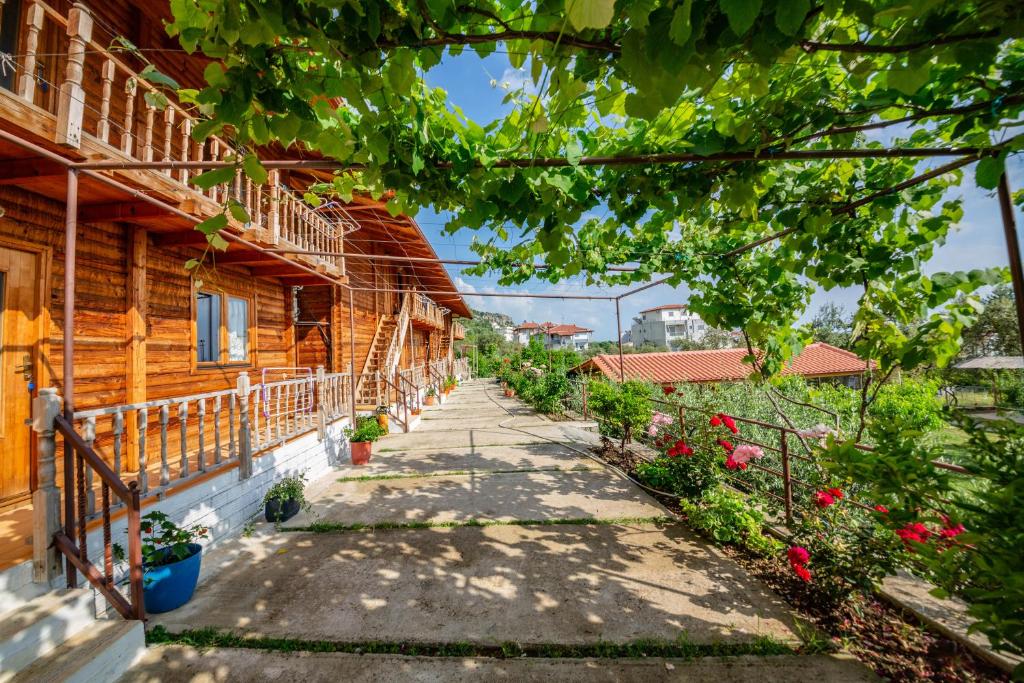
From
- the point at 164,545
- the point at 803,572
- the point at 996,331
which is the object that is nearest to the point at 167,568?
the point at 164,545

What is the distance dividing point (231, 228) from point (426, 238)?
17.8 feet

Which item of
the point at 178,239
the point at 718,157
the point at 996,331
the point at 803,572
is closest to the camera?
the point at 718,157

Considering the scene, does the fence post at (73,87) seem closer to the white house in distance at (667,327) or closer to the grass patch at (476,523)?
the grass patch at (476,523)

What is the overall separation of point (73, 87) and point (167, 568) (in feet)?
11.6

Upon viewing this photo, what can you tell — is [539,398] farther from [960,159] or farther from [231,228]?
[960,159]

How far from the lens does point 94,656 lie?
6.86 feet

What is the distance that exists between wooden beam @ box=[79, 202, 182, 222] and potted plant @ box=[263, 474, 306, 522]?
3174 mm

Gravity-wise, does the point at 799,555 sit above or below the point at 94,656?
above

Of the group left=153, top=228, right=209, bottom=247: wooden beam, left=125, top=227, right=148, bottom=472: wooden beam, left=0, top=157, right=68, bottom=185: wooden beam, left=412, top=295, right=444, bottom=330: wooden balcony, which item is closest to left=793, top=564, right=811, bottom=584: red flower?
left=0, top=157, right=68, bottom=185: wooden beam

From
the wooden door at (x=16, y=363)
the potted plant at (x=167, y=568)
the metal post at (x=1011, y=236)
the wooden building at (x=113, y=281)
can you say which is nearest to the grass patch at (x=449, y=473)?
the wooden building at (x=113, y=281)

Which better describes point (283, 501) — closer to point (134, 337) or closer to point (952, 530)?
point (134, 337)

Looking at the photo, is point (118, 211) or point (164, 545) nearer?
point (164, 545)

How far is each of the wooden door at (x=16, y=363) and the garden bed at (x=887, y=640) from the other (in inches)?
252

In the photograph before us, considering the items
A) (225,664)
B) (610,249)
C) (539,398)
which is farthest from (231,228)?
(539,398)
